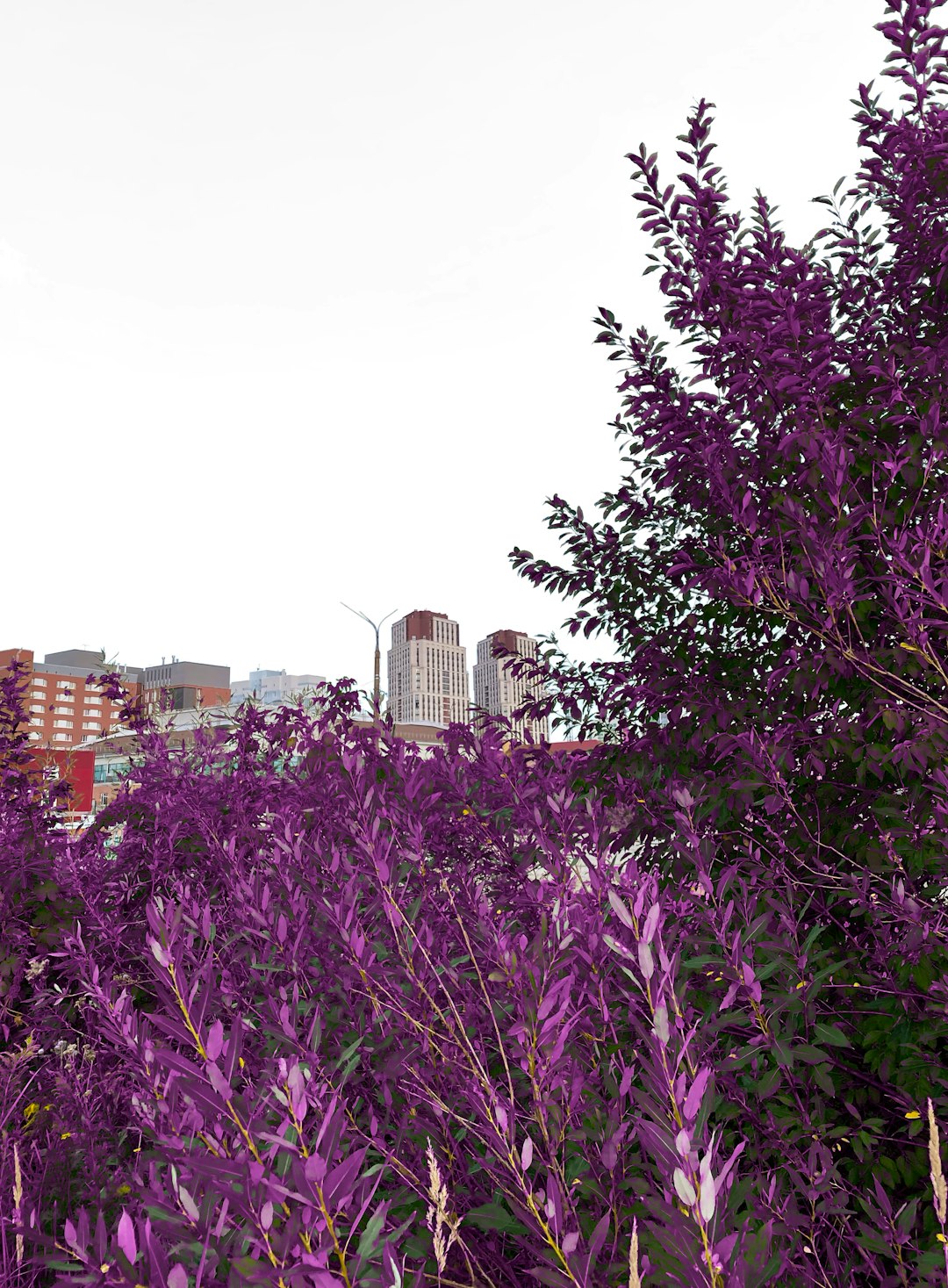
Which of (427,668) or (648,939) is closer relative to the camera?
(648,939)

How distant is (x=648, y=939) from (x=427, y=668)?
167 m

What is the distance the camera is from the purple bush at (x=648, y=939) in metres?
1.31

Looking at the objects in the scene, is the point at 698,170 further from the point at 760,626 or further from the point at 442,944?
the point at 442,944

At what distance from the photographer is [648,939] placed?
1234 millimetres

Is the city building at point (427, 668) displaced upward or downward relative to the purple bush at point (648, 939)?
upward

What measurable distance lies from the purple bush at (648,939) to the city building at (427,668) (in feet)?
453

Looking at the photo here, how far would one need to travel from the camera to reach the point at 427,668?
168 m

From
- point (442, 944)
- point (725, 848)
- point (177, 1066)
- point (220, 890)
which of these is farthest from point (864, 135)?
point (220, 890)

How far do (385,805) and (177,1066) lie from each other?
1749 mm

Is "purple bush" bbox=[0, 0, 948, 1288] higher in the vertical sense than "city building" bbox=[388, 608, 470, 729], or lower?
lower

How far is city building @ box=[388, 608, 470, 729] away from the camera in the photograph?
15588 centimetres

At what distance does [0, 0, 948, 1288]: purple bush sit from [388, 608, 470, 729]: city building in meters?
138

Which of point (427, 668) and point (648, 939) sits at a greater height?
point (427, 668)

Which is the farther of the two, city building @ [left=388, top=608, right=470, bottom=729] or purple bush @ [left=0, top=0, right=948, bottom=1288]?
city building @ [left=388, top=608, right=470, bottom=729]
